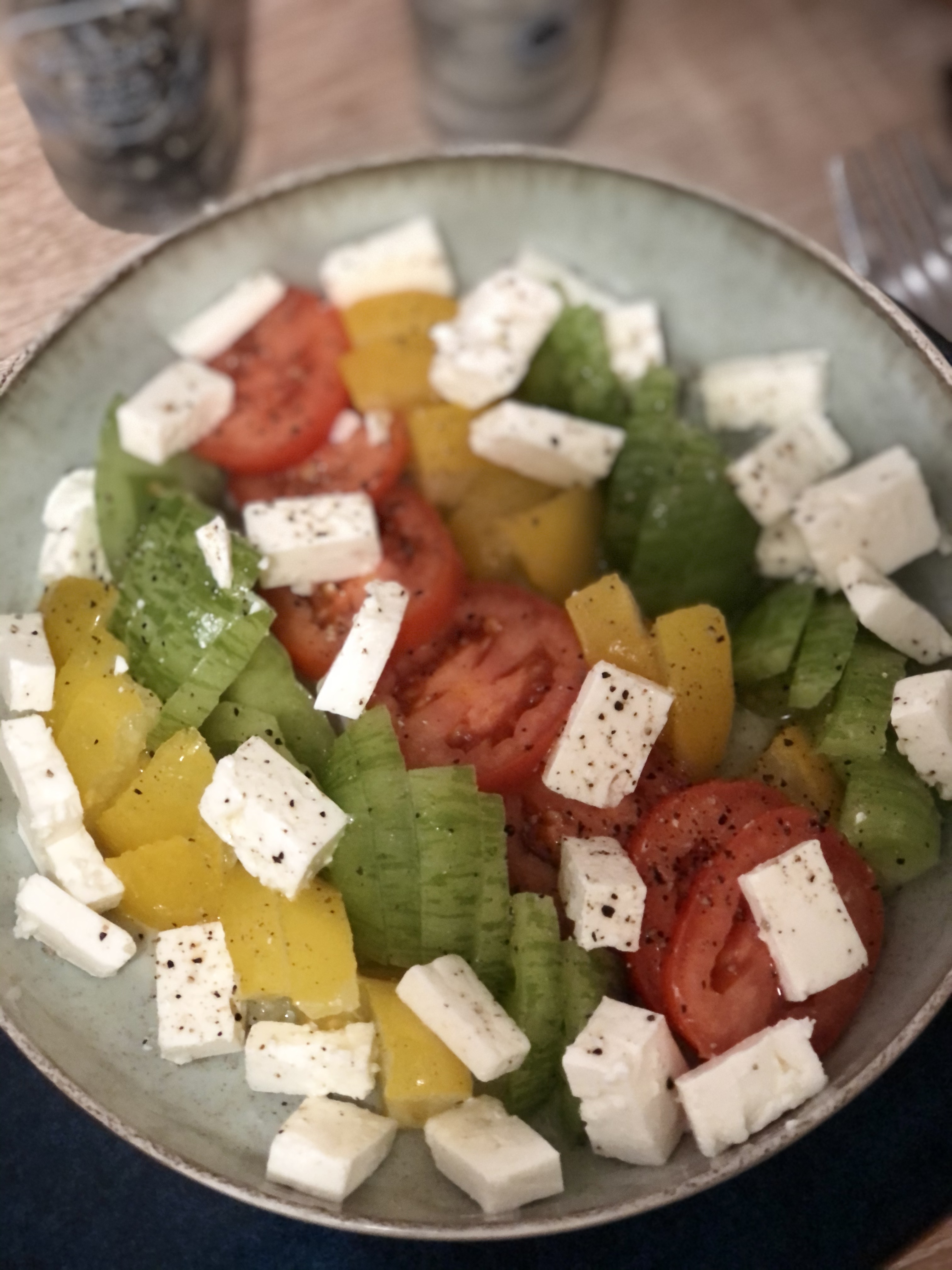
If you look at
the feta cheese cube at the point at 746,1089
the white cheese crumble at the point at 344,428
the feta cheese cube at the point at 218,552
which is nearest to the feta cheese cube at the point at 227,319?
the white cheese crumble at the point at 344,428

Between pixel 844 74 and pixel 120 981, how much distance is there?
208 cm

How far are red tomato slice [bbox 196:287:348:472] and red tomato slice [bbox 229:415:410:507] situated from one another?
0.05 feet

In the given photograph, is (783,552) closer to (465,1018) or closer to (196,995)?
(465,1018)

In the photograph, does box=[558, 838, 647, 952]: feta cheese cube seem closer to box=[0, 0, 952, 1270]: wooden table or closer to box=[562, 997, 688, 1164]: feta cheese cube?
box=[562, 997, 688, 1164]: feta cheese cube

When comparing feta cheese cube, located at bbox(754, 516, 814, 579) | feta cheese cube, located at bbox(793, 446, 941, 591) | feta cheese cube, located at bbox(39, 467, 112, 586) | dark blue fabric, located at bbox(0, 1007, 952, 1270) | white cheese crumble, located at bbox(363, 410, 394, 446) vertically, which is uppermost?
feta cheese cube, located at bbox(793, 446, 941, 591)

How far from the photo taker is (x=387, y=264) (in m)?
1.58

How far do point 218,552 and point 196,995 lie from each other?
50 centimetres

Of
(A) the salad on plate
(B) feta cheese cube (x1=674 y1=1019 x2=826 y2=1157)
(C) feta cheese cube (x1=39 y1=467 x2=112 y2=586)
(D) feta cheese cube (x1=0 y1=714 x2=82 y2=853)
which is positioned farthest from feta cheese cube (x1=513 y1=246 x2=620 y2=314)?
(B) feta cheese cube (x1=674 y1=1019 x2=826 y2=1157)

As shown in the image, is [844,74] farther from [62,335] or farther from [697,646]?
[62,335]

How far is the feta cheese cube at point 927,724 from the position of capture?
4.07 feet

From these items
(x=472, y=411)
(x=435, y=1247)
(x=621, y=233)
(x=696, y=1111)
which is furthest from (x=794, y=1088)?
(x=621, y=233)

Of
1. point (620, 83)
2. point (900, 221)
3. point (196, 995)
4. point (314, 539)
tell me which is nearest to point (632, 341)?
point (314, 539)

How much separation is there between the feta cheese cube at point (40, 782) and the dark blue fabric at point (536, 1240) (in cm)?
34

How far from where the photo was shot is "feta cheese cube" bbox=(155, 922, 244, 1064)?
1169 millimetres
